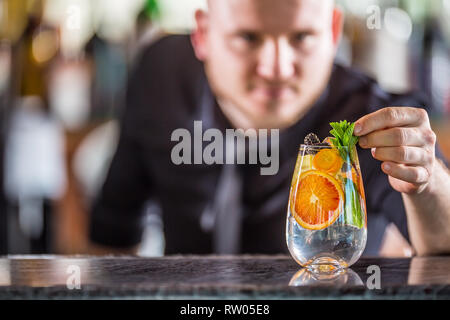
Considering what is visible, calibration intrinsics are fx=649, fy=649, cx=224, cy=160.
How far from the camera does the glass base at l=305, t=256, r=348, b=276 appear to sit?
2.63 ft

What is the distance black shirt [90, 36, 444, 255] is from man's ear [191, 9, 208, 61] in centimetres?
5

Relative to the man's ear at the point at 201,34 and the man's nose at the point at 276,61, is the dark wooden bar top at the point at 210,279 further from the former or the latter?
the man's ear at the point at 201,34

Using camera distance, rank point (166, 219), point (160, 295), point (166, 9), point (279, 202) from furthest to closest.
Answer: point (166, 9) < point (166, 219) < point (279, 202) < point (160, 295)

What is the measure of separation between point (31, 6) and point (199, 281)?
1830 millimetres

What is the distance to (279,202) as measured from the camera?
1.57 m

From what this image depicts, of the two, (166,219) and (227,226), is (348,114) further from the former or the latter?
(166,219)

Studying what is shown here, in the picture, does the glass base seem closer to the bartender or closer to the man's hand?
the man's hand

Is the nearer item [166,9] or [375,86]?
Answer: [375,86]

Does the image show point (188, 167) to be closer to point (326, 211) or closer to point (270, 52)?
point (270, 52)

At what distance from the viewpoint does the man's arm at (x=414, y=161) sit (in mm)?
848

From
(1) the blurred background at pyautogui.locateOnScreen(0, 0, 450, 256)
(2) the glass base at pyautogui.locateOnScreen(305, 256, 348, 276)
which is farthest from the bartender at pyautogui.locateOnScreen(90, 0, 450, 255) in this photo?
(2) the glass base at pyautogui.locateOnScreen(305, 256, 348, 276)

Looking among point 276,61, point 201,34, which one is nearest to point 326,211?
point 276,61

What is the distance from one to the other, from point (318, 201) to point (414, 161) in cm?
19
